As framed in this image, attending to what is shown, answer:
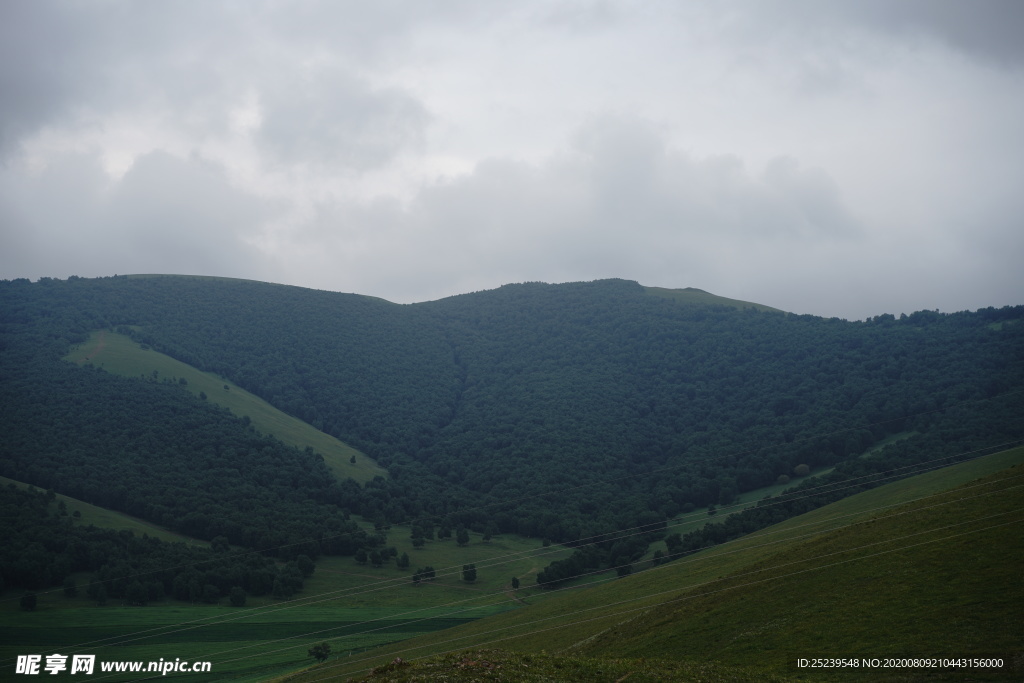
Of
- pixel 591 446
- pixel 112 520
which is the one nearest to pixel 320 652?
pixel 112 520

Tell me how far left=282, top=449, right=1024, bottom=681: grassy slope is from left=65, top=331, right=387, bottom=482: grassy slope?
4248 inches

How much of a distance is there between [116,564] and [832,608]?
9426cm

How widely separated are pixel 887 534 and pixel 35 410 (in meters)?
166

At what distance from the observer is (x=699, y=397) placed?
652 ft

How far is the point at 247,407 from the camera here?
610ft

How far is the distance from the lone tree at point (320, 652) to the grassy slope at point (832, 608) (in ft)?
32.0

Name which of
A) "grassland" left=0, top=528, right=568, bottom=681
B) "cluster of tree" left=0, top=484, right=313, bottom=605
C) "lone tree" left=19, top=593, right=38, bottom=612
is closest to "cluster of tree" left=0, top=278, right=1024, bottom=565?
"cluster of tree" left=0, top=484, right=313, bottom=605

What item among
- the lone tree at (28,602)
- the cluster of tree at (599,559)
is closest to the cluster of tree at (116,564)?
the lone tree at (28,602)

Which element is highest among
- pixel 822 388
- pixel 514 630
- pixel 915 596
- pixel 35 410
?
pixel 35 410

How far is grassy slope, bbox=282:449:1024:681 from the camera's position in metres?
36.2

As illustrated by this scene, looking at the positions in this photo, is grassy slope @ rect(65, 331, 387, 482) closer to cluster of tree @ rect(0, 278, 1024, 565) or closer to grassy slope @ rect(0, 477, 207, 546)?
cluster of tree @ rect(0, 278, 1024, 565)

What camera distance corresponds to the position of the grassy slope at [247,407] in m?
173

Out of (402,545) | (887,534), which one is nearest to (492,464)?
(402,545)

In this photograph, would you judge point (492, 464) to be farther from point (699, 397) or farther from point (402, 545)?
point (699, 397)
